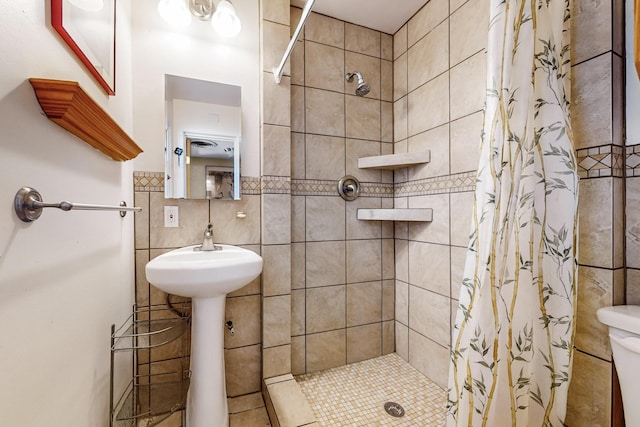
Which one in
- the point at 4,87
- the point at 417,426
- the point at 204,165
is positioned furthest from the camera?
the point at 204,165

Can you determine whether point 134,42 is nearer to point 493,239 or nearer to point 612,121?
point 493,239

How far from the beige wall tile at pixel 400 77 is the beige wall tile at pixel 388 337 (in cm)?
166

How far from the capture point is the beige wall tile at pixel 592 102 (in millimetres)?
971

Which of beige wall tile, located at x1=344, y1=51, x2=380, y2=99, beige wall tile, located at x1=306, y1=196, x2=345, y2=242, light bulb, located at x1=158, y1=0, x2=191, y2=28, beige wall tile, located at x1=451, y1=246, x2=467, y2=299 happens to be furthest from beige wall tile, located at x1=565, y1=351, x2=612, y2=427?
light bulb, located at x1=158, y1=0, x2=191, y2=28

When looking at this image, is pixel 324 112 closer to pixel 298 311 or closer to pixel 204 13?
pixel 204 13

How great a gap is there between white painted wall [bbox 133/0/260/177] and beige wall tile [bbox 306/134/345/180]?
349 mm

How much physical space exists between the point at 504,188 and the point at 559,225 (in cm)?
26

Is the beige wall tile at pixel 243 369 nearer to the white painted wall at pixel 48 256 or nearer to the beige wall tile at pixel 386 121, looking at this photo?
the white painted wall at pixel 48 256

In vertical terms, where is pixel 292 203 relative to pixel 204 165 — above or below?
below

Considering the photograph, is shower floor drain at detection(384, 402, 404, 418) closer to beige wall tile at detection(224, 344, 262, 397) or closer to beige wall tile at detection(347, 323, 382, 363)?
beige wall tile at detection(347, 323, 382, 363)

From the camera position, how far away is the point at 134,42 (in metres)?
1.40

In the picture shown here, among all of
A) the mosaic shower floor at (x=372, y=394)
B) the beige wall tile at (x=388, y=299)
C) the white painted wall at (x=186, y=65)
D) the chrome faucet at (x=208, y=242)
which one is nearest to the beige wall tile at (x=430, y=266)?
the beige wall tile at (x=388, y=299)

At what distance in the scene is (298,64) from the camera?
176cm

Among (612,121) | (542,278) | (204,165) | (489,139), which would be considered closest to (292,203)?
(204,165)
